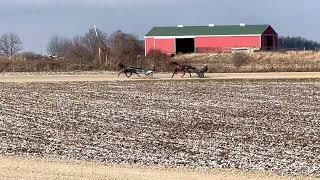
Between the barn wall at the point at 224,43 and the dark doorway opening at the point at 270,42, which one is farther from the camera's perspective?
the dark doorway opening at the point at 270,42

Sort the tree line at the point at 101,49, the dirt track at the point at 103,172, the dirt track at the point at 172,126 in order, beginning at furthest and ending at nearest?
1. the tree line at the point at 101,49
2. the dirt track at the point at 172,126
3. the dirt track at the point at 103,172

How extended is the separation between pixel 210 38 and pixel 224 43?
276 cm

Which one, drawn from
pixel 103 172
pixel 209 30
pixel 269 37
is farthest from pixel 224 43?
pixel 103 172

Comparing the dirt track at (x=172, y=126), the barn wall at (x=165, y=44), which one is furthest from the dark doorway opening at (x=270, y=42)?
the dirt track at (x=172, y=126)

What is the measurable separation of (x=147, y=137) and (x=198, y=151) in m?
2.56

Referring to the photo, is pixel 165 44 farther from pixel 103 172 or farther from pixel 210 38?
pixel 103 172

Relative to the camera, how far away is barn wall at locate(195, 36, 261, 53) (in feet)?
337

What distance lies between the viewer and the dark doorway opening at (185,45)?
108 meters

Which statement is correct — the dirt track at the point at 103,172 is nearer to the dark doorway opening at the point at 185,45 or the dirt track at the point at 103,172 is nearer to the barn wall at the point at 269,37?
the barn wall at the point at 269,37

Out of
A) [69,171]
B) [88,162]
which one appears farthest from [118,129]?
[69,171]

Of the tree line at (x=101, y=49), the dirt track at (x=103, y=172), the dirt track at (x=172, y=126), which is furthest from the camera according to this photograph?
the tree line at (x=101, y=49)

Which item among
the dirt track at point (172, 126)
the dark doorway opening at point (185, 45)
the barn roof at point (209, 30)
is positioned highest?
the barn roof at point (209, 30)

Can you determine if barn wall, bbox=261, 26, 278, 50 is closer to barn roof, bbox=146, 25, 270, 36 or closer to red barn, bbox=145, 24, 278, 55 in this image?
red barn, bbox=145, 24, 278, 55

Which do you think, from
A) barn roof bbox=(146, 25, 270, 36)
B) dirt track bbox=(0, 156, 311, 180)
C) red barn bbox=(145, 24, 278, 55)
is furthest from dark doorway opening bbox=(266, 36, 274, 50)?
dirt track bbox=(0, 156, 311, 180)
